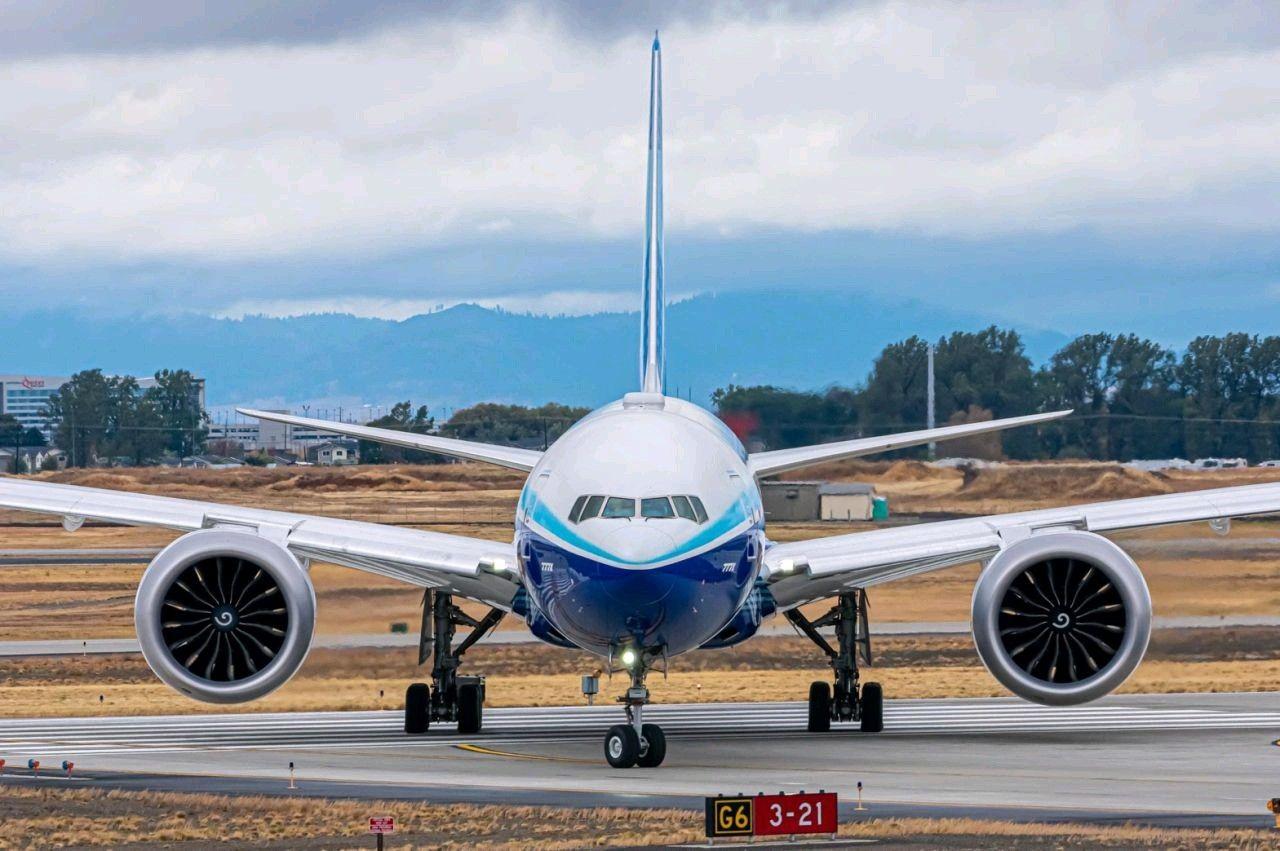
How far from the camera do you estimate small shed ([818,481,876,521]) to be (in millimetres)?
70875

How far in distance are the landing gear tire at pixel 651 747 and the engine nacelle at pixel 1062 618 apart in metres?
4.22

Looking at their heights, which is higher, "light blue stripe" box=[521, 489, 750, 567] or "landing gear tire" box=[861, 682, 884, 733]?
"light blue stripe" box=[521, 489, 750, 567]

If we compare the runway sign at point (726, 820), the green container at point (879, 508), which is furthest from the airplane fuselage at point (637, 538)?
the green container at point (879, 508)

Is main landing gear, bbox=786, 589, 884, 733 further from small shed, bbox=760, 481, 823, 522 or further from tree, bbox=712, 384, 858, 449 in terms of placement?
small shed, bbox=760, 481, 823, 522

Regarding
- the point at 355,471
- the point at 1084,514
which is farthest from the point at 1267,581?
the point at 355,471

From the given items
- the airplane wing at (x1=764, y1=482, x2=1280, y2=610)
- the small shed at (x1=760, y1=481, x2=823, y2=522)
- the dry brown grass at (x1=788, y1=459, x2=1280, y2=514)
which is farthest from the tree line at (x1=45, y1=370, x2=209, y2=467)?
the airplane wing at (x1=764, y1=482, x2=1280, y2=610)

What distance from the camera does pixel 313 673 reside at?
123ft

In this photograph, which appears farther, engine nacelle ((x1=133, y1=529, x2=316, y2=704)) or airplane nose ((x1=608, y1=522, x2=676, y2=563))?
engine nacelle ((x1=133, y1=529, x2=316, y2=704))

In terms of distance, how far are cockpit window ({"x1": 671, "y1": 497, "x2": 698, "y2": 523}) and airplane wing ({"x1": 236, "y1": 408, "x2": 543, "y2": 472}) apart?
7418 millimetres

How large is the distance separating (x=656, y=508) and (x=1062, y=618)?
5729mm

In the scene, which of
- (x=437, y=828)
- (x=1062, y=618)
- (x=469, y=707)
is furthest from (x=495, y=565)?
(x=1062, y=618)

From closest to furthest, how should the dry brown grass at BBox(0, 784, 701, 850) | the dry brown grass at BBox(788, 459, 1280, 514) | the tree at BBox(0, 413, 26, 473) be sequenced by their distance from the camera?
the dry brown grass at BBox(0, 784, 701, 850) → the dry brown grass at BBox(788, 459, 1280, 514) → the tree at BBox(0, 413, 26, 473)

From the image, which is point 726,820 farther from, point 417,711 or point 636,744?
point 417,711

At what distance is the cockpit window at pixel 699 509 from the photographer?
2494 centimetres
